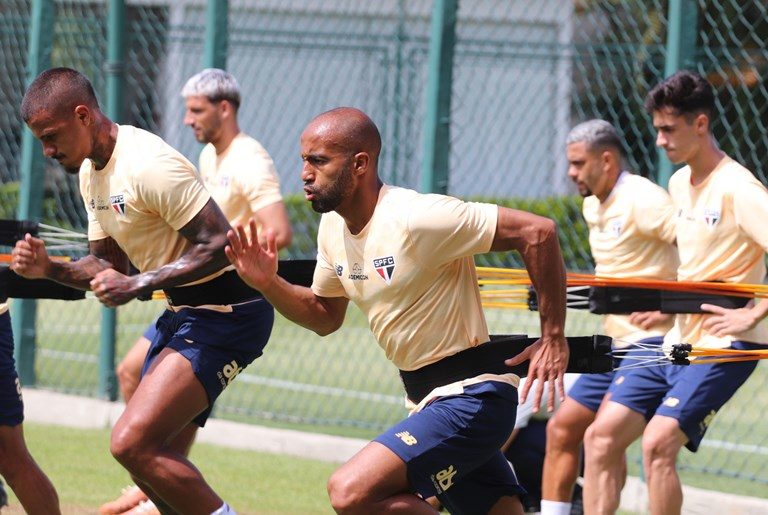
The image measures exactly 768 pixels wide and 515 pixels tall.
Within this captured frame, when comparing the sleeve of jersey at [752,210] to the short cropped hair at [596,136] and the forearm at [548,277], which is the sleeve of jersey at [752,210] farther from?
the forearm at [548,277]

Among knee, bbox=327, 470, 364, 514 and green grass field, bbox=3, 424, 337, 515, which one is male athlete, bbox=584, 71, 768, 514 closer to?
green grass field, bbox=3, 424, 337, 515

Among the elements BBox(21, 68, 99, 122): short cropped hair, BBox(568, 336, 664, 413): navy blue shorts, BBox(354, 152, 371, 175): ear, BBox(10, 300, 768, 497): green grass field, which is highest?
BBox(21, 68, 99, 122): short cropped hair

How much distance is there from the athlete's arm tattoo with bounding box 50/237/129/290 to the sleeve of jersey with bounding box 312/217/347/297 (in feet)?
3.60

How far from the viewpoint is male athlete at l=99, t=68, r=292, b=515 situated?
779 centimetres

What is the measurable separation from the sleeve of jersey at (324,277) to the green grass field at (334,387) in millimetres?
3520

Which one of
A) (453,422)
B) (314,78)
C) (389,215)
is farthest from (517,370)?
(314,78)

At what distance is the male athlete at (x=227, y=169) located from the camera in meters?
7.79

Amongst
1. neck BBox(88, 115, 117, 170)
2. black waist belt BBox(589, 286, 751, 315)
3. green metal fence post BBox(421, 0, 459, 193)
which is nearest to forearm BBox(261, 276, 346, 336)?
neck BBox(88, 115, 117, 170)

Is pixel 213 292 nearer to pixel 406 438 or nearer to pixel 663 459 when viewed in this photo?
pixel 406 438

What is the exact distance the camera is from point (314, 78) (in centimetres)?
1576

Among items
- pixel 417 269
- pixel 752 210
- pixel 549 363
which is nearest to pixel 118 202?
pixel 417 269

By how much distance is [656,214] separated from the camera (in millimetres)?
6930

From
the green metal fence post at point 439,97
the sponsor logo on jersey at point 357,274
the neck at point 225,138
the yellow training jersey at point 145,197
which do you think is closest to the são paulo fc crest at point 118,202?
the yellow training jersey at point 145,197

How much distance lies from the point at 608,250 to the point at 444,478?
251cm
